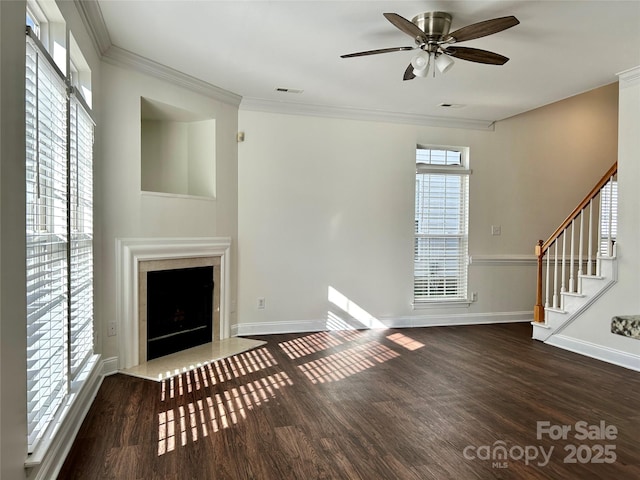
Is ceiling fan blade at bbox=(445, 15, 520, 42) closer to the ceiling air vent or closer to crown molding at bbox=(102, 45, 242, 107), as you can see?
the ceiling air vent

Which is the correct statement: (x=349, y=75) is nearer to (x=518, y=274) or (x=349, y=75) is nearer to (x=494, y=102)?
(x=494, y=102)

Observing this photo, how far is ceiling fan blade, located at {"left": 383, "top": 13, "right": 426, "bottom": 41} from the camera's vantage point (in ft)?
8.41

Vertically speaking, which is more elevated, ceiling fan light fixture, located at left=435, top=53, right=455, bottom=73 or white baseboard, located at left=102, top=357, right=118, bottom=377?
ceiling fan light fixture, located at left=435, top=53, right=455, bottom=73

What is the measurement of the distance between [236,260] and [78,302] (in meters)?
2.20

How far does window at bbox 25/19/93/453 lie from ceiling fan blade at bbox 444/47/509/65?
2.49 metres

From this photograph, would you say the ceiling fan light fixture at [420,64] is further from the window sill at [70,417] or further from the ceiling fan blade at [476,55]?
the window sill at [70,417]

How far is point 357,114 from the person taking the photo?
208 inches

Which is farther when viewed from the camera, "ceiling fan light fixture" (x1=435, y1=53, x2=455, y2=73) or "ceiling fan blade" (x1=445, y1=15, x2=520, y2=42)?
"ceiling fan light fixture" (x1=435, y1=53, x2=455, y2=73)

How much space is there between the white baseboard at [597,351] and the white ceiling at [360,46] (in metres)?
2.61

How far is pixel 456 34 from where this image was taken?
2777mm

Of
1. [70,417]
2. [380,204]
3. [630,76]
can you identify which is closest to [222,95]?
[380,204]

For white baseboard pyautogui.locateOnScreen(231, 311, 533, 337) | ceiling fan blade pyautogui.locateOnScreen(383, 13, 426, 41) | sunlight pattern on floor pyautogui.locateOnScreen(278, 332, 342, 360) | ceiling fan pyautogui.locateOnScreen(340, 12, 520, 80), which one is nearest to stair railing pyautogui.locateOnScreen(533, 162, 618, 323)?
white baseboard pyautogui.locateOnScreen(231, 311, 533, 337)

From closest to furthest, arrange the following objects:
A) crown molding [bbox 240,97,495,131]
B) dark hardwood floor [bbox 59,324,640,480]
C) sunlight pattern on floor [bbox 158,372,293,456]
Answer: dark hardwood floor [bbox 59,324,640,480] < sunlight pattern on floor [bbox 158,372,293,456] < crown molding [bbox 240,97,495,131]

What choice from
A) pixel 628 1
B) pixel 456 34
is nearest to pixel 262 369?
pixel 456 34
